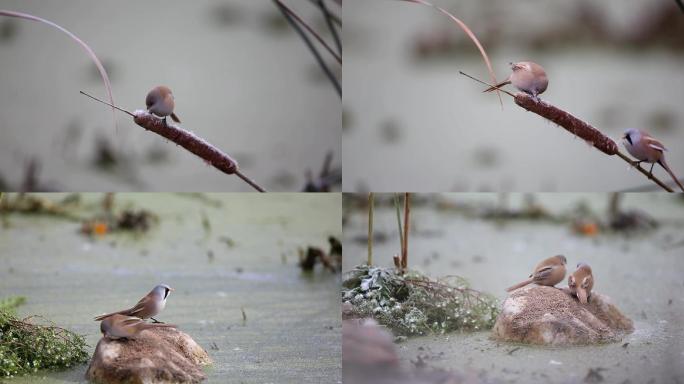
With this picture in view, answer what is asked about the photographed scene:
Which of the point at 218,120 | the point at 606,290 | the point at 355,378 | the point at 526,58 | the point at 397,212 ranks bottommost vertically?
the point at 355,378

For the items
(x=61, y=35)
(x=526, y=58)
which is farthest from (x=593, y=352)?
(x=61, y=35)

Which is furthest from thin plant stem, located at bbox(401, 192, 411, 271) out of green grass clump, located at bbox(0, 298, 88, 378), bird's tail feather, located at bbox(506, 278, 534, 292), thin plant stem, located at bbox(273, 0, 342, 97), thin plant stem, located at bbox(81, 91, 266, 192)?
green grass clump, located at bbox(0, 298, 88, 378)

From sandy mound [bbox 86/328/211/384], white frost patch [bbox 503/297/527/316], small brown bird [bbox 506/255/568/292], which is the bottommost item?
sandy mound [bbox 86/328/211/384]

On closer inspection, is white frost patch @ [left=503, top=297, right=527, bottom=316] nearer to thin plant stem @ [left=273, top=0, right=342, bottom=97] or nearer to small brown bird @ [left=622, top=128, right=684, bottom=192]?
small brown bird @ [left=622, top=128, right=684, bottom=192]

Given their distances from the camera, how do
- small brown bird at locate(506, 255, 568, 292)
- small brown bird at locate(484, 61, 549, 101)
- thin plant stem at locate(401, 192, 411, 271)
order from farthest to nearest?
thin plant stem at locate(401, 192, 411, 271) → small brown bird at locate(506, 255, 568, 292) → small brown bird at locate(484, 61, 549, 101)

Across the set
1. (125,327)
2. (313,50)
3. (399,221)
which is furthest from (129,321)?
(313,50)

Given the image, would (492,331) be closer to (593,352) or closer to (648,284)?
(593,352)

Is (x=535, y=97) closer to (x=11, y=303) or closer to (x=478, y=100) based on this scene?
(x=478, y=100)

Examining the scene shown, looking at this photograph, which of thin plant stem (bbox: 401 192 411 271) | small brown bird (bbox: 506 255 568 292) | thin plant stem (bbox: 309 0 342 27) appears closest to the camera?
small brown bird (bbox: 506 255 568 292)
